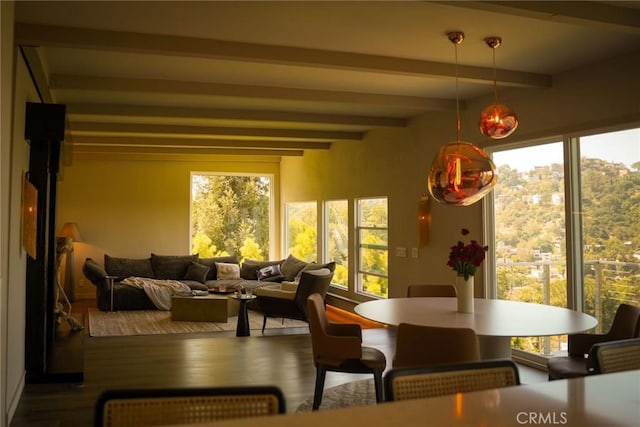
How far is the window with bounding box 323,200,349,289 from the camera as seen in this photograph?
9.15 meters

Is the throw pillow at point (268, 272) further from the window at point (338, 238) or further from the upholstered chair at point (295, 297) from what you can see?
the upholstered chair at point (295, 297)

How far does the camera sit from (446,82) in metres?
5.46

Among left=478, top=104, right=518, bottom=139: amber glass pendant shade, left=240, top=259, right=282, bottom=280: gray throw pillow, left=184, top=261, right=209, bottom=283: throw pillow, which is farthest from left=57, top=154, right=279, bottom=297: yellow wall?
left=478, top=104, right=518, bottom=139: amber glass pendant shade

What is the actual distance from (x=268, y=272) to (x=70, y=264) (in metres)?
3.64

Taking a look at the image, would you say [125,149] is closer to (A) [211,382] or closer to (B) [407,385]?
(A) [211,382]

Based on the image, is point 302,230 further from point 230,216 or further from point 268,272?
point 230,216

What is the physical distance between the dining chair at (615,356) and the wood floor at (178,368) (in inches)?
105

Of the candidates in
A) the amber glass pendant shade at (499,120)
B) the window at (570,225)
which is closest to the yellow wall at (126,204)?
the window at (570,225)

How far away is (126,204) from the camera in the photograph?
10.9m

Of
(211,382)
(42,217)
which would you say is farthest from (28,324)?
(211,382)

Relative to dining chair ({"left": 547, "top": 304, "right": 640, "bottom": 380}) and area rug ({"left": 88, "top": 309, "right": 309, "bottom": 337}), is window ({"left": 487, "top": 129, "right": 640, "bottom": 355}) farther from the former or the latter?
area rug ({"left": 88, "top": 309, "right": 309, "bottom": 337})

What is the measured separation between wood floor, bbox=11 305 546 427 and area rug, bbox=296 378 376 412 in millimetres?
118

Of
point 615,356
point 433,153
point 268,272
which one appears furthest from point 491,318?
point 268,272

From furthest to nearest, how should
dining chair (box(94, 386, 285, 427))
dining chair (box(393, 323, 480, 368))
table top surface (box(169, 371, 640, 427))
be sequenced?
1. dining chair (box(393, 323, 480, 368))
2. dining chair (box(94, 386, 285, 427))
3. table top surface (box(169, 371, 640, 427))
